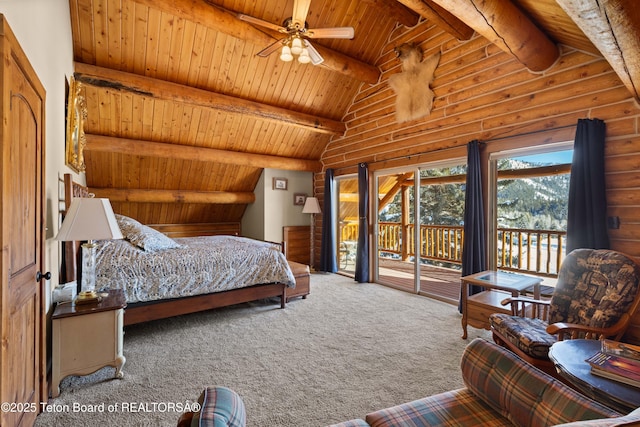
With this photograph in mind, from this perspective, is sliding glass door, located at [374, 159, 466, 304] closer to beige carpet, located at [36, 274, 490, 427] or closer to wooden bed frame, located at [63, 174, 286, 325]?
beige carpet, located at [36, 274, 490, 427]

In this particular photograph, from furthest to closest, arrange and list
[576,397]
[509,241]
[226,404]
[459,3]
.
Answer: [509,241]
[459,3]
[576,397]
[226,404]

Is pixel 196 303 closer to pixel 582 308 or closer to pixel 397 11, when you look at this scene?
pixel 582 308

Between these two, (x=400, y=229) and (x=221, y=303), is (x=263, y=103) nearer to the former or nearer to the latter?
(x=221, y=303)

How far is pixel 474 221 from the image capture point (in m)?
3.72

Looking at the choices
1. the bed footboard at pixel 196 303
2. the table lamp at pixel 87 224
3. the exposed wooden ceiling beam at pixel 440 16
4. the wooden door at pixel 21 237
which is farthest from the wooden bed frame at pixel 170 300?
the exposed wooden ceiling beam at pixel 440 16

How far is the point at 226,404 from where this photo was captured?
91 centimetres

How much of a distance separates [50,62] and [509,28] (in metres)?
3.55

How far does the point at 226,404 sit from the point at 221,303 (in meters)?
2.84

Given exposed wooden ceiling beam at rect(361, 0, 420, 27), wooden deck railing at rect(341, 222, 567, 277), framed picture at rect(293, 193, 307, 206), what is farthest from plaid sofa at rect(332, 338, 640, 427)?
framed picture at rect(293, 193, 307, 206)

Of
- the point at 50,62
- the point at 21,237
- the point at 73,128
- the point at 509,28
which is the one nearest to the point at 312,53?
the point at 509,28

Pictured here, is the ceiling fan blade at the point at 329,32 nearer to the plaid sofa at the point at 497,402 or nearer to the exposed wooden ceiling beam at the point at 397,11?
the exposed wooden ceiling beam at the point at 397,11

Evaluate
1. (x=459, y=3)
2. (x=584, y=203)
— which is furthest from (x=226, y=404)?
(x=584, y=203)

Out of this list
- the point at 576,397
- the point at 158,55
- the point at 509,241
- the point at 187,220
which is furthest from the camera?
the point at 187,220

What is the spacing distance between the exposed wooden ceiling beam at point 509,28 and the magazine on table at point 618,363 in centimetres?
219
